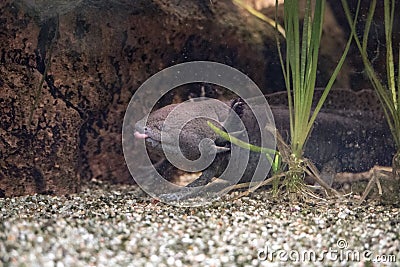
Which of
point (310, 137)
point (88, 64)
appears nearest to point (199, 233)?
point (310, 137)

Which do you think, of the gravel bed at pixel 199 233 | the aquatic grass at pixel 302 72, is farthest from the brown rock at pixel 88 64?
the aquatic grass at pixel 302 72

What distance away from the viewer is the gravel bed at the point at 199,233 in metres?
2.06

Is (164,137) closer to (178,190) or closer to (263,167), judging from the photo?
(178,190)

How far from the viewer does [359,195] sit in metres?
3.46

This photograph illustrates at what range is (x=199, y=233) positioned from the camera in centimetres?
246

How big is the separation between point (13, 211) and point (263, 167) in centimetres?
191

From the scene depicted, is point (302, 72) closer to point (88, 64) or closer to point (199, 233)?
point (199, 233)

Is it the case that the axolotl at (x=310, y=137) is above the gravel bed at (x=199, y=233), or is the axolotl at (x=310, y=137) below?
above

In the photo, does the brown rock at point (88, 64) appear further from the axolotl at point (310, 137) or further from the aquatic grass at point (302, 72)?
the aquatic grass at point (302, 72)

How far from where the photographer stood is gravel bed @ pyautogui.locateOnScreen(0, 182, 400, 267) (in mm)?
2062

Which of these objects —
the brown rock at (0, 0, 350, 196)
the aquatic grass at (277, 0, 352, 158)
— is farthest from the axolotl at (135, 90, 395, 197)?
the brown rock at (0, 0, 350, 196)

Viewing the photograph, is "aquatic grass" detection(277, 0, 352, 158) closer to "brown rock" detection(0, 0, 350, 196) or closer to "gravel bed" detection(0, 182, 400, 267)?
"gravel bed" detection(0, 182, 400, 267)

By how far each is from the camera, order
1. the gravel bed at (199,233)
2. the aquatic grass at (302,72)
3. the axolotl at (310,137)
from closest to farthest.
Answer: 1. the gravel bed at (199,233)
2. the aquatic grass at (302,72)
3. the axolotl at (310,137)

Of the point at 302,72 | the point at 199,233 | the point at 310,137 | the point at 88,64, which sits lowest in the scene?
the point at 199,233
